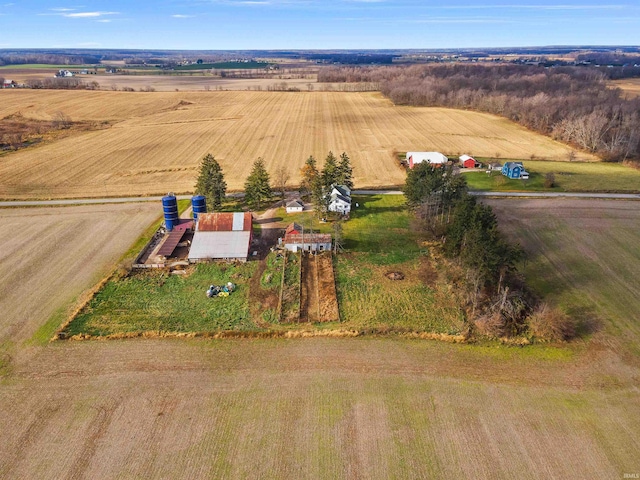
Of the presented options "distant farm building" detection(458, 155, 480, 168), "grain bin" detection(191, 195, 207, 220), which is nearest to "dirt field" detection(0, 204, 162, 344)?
"grain bin" detection(191, 195, 207, 220)

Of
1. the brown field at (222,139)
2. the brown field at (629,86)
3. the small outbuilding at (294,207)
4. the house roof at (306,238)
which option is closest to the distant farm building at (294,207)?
the small outbuilding at (294,207)

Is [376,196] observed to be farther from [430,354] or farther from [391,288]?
[430,354]

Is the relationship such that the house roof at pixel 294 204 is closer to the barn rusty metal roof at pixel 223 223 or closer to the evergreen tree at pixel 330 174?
the evergreen tree at pixel 330 174

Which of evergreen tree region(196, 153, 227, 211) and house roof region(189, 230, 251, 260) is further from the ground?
evergreen tree region(196, 153, 227, 211)

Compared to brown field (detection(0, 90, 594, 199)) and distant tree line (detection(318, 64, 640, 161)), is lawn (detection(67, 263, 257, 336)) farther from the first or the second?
distant tree line (detection(318, 64, 640, 161))

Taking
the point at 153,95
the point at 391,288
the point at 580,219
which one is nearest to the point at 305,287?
the point at 391,288

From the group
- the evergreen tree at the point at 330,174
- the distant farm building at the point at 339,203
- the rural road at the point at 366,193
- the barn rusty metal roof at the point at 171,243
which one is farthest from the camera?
the rural road at the point at 366,193

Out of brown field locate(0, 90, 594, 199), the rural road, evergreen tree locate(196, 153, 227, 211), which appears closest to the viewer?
evergreen tree locate(196, 153, 227, 211)
